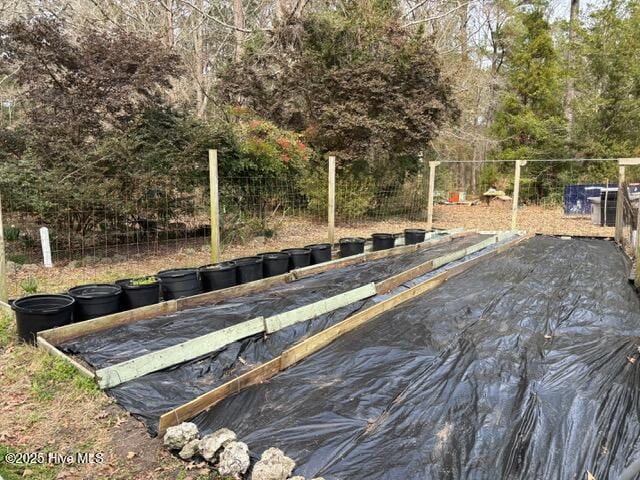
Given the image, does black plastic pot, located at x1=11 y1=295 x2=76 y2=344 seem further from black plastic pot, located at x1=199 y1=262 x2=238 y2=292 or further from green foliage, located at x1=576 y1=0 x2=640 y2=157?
green foliage, located at x1=576 y1=0 x2=640 y2=157

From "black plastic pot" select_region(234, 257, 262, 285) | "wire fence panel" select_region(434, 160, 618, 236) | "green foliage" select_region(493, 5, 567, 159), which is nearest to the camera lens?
"black plastic pot" select_region(234, 257, 262, 285)

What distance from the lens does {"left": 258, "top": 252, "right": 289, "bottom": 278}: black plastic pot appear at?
207 inches

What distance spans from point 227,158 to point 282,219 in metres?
1.98

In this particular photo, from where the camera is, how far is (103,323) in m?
3.40

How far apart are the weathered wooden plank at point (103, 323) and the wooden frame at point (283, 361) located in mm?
1490

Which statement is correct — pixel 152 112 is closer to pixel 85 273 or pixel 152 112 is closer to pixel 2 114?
pixel 85 273

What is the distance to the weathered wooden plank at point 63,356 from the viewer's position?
8.85 ft

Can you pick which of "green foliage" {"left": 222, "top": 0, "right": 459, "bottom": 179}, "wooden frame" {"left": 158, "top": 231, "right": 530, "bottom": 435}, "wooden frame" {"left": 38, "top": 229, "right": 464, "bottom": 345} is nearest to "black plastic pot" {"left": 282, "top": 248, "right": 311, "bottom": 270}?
"wooden frame" {"left": 38, "top": 229, "right": 464, "bottom": 345}

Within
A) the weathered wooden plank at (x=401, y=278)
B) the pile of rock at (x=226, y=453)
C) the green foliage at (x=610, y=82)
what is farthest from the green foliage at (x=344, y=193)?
the green foliage at (x=610, y=82)

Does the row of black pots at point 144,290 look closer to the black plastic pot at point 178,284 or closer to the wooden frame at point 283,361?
the black plastic pot at point 178,284

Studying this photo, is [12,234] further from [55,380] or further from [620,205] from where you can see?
[620,205]

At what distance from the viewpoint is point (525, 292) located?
14.7ft

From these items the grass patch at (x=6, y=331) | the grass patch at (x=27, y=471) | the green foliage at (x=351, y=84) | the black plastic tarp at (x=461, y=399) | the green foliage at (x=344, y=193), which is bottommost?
the grass patch at (x=27, y=471)

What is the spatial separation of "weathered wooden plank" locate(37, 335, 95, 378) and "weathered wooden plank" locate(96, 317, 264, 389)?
0.53ft
